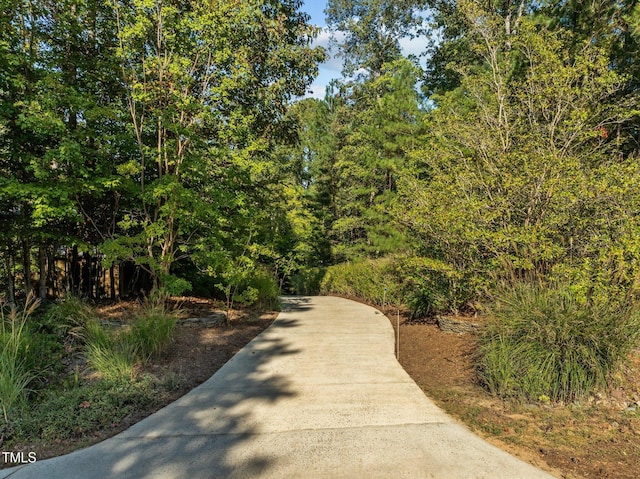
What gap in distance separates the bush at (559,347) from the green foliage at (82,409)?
12.7 ft

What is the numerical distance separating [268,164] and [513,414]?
21.3 feet

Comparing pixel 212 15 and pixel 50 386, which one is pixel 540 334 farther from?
pixel 212 15

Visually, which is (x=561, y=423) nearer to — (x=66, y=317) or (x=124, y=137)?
(x=66, y=317)

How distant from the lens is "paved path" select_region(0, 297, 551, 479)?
292cm

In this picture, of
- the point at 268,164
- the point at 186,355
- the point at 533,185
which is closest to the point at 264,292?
the point at 268,164

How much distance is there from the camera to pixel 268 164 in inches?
337

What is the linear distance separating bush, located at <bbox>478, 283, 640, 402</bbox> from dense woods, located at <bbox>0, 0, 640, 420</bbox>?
0.02 metres

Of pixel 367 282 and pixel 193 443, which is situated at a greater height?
pixel 367 282

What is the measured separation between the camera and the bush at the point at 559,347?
13.1 feet

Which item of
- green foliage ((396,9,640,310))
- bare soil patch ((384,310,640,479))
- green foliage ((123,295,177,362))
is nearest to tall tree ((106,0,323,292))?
green foliage ((123,295,177,362))

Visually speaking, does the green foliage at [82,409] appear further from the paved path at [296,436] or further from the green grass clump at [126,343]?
the paved path at [296,436]

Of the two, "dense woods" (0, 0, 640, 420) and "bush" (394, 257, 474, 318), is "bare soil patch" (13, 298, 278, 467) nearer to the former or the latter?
"dense woods" (0, 0, 640, 420)

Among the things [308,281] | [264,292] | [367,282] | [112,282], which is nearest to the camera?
[112,282]

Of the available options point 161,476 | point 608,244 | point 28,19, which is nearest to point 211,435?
point 161,476
